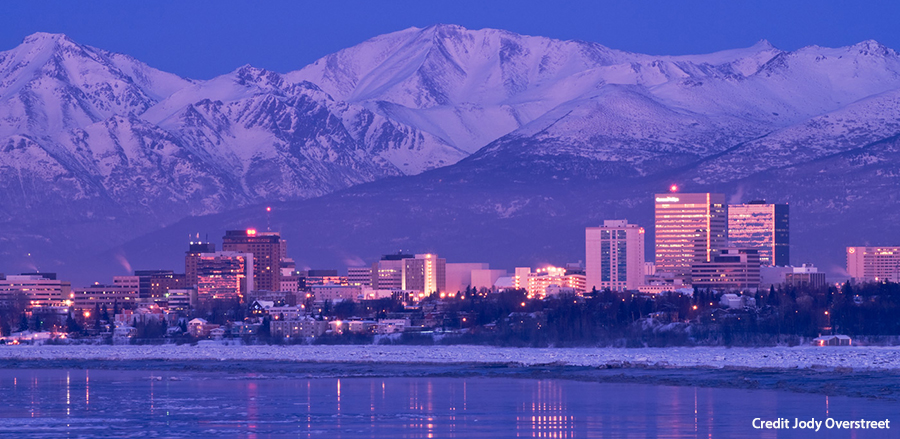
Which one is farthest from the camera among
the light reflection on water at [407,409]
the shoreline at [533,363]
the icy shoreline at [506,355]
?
the icy shoreline at [506,355]

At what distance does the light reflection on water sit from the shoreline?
5.52 meters

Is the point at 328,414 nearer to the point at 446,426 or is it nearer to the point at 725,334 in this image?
the point at 446,426

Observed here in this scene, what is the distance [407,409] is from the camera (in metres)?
80.6

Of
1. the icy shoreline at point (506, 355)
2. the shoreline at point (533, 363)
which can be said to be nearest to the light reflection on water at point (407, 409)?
the shoreline at point (533, 363)

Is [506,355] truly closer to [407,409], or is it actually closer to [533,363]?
[533,363]

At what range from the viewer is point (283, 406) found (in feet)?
273

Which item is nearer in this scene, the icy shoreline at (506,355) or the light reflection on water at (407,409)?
the light reflection on water at (407,409)

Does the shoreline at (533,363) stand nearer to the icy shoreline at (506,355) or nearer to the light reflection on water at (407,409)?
the icy shoreline at (506,355)

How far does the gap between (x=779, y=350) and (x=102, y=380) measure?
5968 centimetres

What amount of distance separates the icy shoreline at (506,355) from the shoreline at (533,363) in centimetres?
9

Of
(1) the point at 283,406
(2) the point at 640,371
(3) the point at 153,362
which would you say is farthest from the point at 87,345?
(1) the point at 283,406

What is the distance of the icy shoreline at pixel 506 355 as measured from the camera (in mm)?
115438

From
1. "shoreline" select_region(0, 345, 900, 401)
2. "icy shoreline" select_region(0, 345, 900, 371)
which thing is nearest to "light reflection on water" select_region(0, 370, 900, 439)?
"shoreline" select_region(0, 345, 900, 401)

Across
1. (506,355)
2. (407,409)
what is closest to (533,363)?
(506,355)
